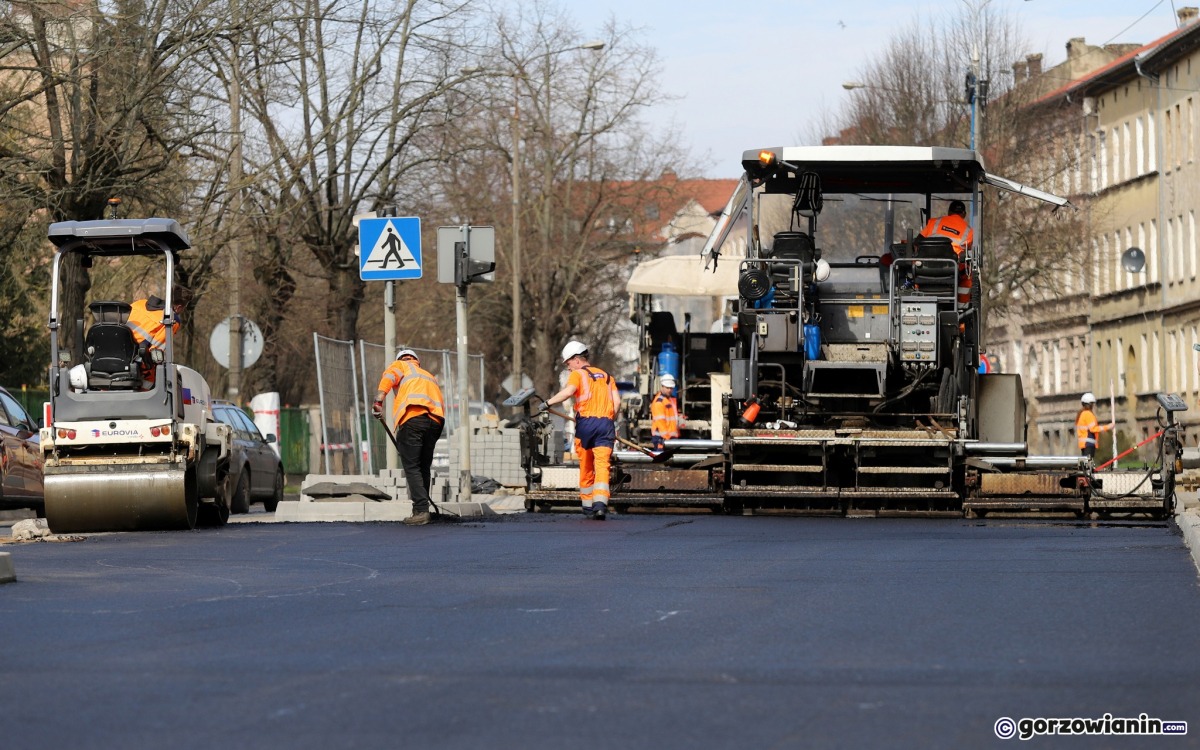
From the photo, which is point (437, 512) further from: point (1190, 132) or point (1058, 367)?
point (1058, 367)

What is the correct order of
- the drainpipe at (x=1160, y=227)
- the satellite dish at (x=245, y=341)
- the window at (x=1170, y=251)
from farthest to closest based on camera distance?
the drainpipe at (x=1160, y=227) < the window at (x=1170, y=251) < the satellite dish at (x=245, y=341)

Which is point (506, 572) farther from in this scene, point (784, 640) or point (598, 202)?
point (598, 202)

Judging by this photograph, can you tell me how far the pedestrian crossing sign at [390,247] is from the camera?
72.3ft

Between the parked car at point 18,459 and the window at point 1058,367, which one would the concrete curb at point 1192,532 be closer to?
the parked car at point 18,459

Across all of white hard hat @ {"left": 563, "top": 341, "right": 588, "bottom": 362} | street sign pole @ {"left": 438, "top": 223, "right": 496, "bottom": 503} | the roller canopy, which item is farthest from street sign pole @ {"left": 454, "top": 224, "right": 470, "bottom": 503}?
the roller canopy

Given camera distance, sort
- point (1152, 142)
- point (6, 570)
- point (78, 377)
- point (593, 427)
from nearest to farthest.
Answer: point (6, 570) < point (78, 377) < point (593, 427) < point (1152, 142)

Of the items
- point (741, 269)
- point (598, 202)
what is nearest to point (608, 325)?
point (598, 202)

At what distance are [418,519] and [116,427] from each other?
9.94ft

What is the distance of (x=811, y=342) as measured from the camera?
18.5 metres

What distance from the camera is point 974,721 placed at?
6.35 m

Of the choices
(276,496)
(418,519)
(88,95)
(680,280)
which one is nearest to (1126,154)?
(680,280)

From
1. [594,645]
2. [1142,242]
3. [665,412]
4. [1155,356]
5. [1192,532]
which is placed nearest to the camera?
[594,645]

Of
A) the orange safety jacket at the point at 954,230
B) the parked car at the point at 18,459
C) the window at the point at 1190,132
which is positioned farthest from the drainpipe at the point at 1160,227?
the parked car at the point at 18,459

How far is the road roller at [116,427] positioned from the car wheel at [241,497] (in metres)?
6.08
